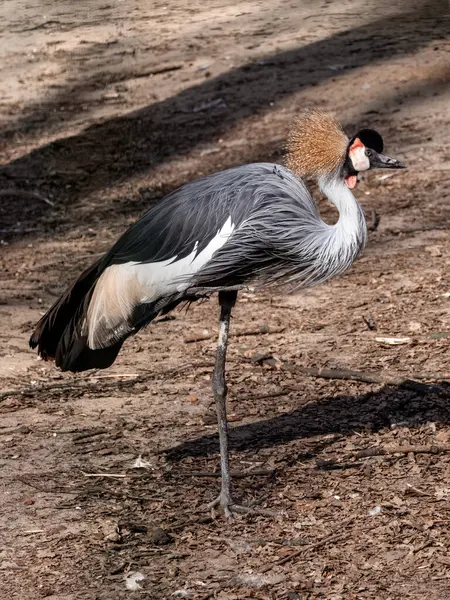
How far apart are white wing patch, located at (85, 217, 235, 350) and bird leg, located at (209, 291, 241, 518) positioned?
22 cm

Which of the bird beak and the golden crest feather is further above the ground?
the golden crest feather

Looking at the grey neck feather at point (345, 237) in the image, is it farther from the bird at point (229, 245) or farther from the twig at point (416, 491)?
the twig at point (416, 491)

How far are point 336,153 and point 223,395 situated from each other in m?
1.21

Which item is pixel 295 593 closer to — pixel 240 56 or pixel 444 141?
pixel 444 141

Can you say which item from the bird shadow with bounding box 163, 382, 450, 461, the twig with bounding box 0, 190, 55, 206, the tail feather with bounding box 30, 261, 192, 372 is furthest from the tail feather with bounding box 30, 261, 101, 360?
the twig with bounding box 0, 190, 55, 206

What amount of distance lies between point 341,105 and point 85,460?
6.06m

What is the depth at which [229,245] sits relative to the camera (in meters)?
4.57

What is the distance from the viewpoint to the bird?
462cm

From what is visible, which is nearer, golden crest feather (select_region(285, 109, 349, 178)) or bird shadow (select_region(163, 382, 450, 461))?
golden crest feather (select_region(285, 109, 349, 178))

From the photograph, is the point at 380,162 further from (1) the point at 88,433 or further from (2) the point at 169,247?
(1) the point at 88,433

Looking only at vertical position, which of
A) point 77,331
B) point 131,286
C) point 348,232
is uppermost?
point 348,232

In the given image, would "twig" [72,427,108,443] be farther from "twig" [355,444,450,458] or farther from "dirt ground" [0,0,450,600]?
"twig" [355,444,450,458]

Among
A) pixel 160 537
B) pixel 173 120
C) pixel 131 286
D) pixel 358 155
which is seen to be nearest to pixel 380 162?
pixel 358 155

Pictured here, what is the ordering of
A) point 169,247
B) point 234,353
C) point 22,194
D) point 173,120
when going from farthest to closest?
1. point 173,120
2. point 22,194
3. point 234,353
4. point 169,247
